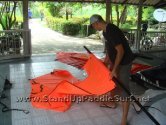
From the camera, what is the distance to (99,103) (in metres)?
4.17

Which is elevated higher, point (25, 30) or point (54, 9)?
point (54, 9)

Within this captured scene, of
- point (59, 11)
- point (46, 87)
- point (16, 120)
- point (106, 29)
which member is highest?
point (59, 11)

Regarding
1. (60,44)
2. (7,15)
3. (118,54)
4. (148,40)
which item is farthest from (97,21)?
(60,44)

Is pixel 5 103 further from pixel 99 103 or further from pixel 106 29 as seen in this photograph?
pixel 106 29

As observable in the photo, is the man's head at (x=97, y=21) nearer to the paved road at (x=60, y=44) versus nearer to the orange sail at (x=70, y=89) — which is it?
the orange sail at (x=70, y=89)

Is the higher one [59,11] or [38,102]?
[59,11]

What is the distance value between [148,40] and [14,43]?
5031mm

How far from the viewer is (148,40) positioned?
9820 millimetres

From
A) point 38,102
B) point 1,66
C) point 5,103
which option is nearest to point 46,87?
point 38,102

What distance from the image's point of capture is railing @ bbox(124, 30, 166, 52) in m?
9.61

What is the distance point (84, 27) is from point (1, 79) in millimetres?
11670

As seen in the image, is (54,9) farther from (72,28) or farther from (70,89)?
(70,89)

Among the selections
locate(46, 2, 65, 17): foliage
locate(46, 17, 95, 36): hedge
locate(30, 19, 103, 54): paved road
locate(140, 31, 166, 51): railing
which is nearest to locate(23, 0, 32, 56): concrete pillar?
locate(30, 19, 103, 54): paved road

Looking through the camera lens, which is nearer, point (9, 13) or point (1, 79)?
point (1, 79)
